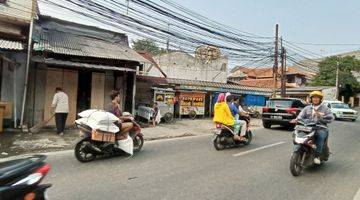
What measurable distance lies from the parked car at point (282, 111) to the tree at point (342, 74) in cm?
3780

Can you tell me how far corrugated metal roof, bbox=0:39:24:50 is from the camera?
1289 centimetres

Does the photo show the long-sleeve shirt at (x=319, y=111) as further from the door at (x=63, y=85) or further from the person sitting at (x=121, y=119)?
the door at (x=63, y=85)

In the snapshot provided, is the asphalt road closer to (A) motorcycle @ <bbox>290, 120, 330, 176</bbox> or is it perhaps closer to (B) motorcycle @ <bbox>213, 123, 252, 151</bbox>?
(A) motorcycle @ <bbox>290, 120, 330, 176</bbox>

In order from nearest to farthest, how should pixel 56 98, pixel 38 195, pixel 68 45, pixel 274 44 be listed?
pixel 38 195 < pixel 56 98 < pixel 68 45 < pixel 274 44

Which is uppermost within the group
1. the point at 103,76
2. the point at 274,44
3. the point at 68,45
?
the point at 274,44

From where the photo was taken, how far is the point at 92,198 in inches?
209

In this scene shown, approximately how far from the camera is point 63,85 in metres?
14.7

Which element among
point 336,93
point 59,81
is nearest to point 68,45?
point 59,81

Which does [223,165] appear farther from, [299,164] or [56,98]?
[56,98]

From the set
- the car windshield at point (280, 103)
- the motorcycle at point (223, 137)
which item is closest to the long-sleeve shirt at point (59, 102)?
the motorcycle at point (223, 137)

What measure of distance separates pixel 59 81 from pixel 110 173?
874cm

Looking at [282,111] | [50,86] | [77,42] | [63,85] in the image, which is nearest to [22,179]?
[50,86]

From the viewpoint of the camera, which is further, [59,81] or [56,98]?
[59,81]

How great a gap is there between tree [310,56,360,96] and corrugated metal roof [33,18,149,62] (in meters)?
41.4
